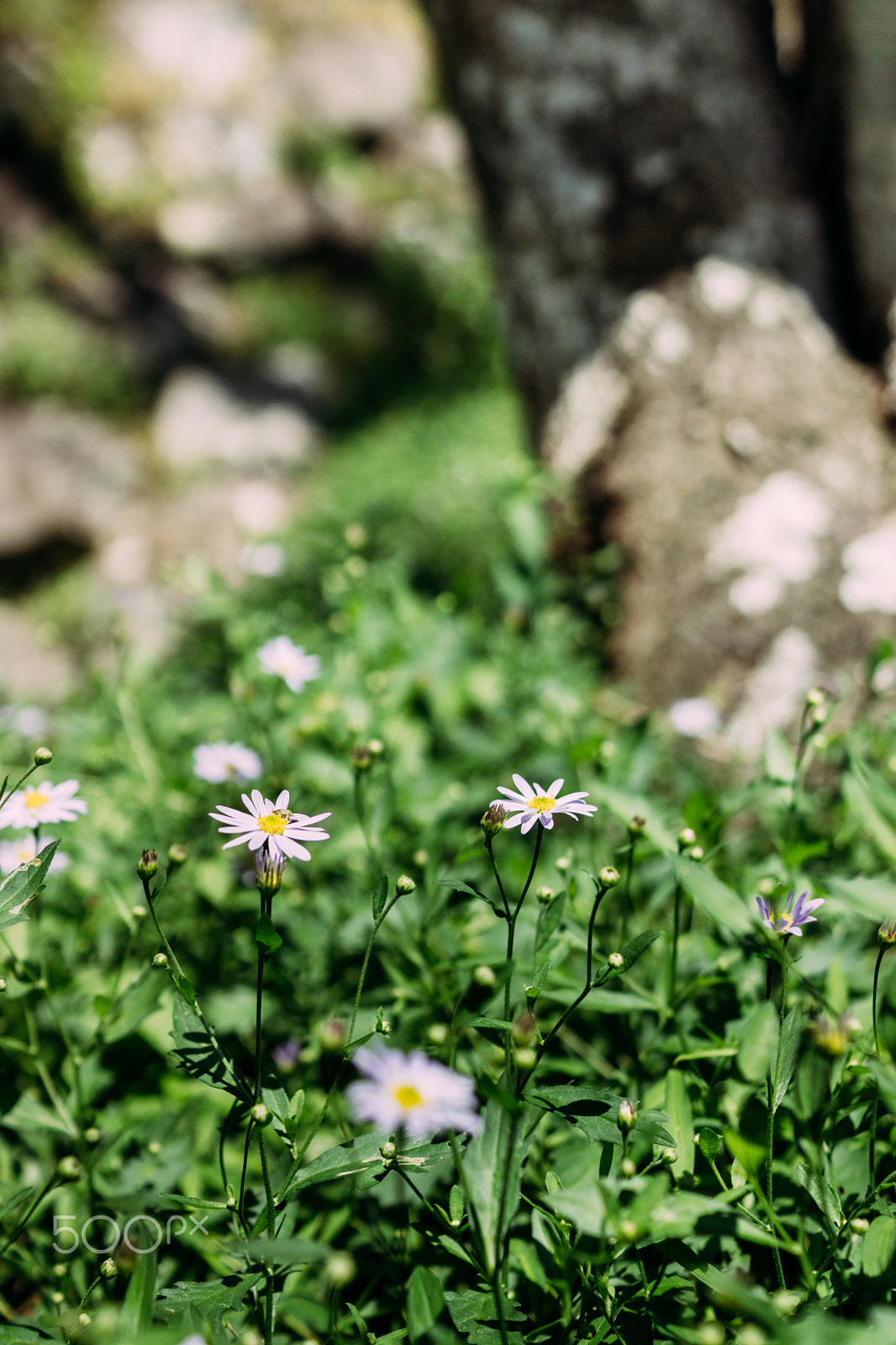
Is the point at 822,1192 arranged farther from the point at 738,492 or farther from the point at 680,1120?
the point at 738,492

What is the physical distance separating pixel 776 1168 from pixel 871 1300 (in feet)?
0.35

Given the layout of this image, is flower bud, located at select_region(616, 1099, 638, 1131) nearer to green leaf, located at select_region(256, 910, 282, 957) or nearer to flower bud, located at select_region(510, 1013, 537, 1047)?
flower bud, located at select_region(510, 1013, 537, 1047)

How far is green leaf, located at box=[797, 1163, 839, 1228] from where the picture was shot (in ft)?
2.15

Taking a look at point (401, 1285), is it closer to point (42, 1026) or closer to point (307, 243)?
point (42, 1026)

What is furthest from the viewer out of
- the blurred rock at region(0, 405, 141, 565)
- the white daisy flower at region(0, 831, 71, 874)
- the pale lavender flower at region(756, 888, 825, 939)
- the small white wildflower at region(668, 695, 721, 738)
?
the blurred rock at region(0, 405, 141, 565)

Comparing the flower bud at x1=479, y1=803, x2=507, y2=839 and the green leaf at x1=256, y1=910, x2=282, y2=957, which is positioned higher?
the flower bud at x1=479, y1=803, x2=507, y2=839

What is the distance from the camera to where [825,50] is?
1.47 meters

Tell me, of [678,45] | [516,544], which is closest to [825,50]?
[678,45]

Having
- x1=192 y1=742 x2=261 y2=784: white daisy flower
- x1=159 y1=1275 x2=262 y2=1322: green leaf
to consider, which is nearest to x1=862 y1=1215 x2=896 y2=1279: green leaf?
x1=159 y1=1275 x2=262 y2=1322: green leaf

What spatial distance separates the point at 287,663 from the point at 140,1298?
639 mm

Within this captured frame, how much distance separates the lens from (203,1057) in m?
0.65

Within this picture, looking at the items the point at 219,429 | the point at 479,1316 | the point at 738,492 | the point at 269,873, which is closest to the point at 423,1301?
the point at 479,1316

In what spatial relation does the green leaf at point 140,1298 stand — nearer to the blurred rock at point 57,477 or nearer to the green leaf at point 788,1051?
the green leaf at point 788,1051

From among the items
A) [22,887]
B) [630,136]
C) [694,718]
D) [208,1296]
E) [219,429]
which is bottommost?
[219,429]
